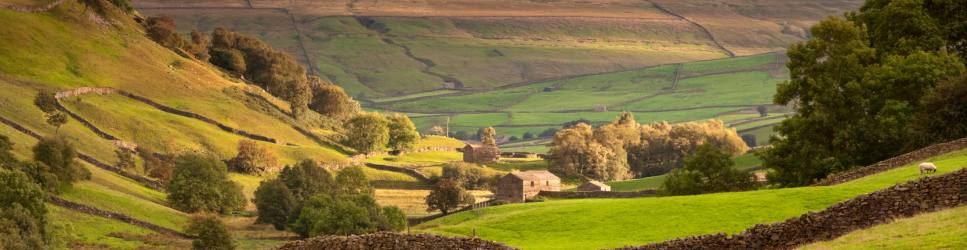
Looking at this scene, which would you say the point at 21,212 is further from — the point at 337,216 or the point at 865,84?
the point at 865,84

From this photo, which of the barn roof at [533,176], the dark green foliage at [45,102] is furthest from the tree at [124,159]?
the barn roof at [533,176]

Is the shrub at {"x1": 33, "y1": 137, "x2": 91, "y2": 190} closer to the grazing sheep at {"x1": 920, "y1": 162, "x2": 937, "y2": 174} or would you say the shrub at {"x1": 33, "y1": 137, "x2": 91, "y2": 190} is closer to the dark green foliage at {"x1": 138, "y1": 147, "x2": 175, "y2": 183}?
the dark green foliage at {"x1": 138, "y1": 147, "x2": 175, "y2": 183}

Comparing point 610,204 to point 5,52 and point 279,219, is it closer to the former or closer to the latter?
point 279,219

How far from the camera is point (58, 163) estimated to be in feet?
330

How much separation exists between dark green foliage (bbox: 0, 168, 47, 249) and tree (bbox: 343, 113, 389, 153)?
281 feet

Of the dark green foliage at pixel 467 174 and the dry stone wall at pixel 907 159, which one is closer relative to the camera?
the dry stone wall at pixel 907 159

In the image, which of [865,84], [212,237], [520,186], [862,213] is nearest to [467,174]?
[520,186]

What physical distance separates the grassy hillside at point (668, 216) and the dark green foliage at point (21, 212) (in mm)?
33458

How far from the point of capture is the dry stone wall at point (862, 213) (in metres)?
32.4

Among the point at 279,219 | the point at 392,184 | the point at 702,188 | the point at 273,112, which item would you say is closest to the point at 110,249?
the point at 279,219

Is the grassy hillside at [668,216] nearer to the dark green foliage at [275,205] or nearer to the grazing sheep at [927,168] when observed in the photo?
the grazing sheep at [927,168]

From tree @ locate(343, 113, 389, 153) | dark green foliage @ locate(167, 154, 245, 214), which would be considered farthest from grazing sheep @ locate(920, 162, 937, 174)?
tree @ locate(343, 113, 389, 153)

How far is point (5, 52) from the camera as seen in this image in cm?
15700

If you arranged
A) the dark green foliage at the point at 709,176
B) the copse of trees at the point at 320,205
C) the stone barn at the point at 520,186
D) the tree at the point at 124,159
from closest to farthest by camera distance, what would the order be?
1. the dark green foliage at the point at 709,176
2. the copse of trees at the point at 320,205
3. the tree at the point at 124,159
4. the stone barn at the point at 520,186
